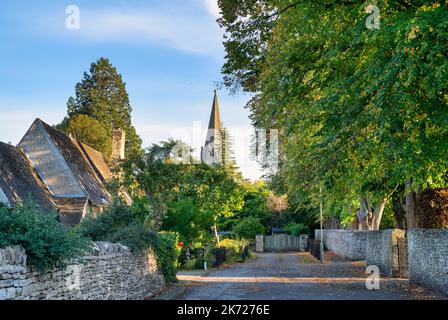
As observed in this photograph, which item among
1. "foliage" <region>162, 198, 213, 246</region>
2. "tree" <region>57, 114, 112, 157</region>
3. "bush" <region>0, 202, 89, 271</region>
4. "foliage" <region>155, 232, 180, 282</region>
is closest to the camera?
"bush" <region>0, 202, 89, 271</region>

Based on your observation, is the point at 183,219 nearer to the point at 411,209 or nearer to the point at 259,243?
the point at 411,209

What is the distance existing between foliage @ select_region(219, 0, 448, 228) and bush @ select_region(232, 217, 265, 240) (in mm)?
40817

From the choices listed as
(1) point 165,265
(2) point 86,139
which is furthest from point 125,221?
(2) point 86,139

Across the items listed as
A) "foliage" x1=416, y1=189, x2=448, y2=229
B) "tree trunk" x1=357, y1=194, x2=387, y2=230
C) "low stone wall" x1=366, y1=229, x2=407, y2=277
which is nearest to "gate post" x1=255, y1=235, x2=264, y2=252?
"tree trunk" x1=357, y1=194, x2=387, y2=230

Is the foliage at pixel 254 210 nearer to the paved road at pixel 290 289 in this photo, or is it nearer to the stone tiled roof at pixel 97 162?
the stone tiled roof at pixel 97 162

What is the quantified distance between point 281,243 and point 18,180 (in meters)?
36.4

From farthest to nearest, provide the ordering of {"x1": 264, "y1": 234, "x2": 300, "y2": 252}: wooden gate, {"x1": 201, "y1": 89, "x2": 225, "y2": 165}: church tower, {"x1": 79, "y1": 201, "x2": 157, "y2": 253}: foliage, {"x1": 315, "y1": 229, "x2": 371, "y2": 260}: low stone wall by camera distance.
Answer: {"x1": 264, "y1": 234, "x2": 300, "y2": 252}: wooden gate → {"x1": 201, "y1": 89, "x2": 225, "y2": 165}: church tower → {"x1": 315, "y1": 229, "x2": 371, "y2": 260}: low stone wall → {"x1": 79, "y1": 201, "x2": 157, "y2": 253}: foliage

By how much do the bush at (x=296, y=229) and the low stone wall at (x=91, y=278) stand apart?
1722 inches

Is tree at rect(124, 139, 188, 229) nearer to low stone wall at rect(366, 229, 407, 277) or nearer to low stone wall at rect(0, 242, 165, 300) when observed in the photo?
low stone wall at rect(0, 242, 165, 300)

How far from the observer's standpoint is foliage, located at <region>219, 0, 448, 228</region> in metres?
10.2

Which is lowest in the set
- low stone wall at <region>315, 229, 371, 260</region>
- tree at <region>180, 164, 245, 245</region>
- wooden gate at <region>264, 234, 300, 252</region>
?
wooden gate at <region>264, 234, 300, 252</region>

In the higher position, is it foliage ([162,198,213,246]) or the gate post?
foliage ([162,198,213,246])

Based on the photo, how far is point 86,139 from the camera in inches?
2169
